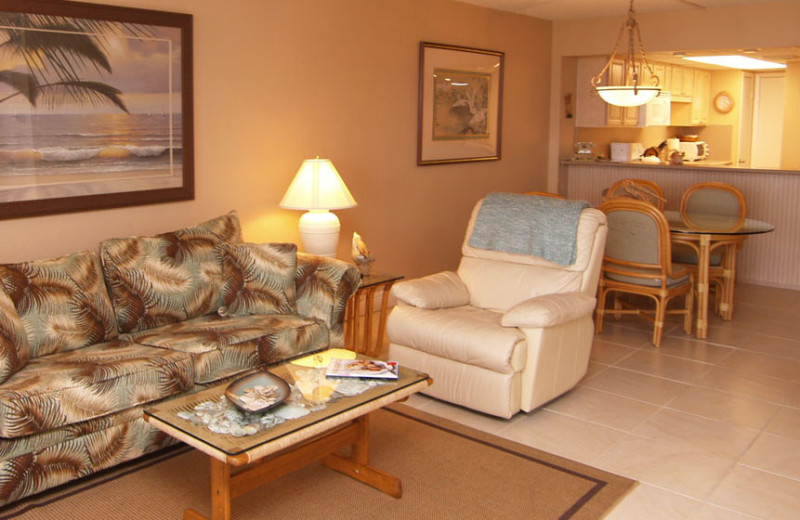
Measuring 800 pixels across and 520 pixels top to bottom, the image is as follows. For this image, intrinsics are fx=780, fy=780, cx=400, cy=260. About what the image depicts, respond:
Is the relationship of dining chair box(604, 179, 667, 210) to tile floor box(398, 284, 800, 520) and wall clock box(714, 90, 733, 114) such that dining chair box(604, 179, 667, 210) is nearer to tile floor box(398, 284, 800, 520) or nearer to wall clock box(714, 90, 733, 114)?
tile floor box(398, 284, 800, 520)

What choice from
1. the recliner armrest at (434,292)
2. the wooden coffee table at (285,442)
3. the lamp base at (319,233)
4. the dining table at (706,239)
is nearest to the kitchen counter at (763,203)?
the dining table at (706,239)

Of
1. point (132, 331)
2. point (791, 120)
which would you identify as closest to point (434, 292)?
point (132, 331)

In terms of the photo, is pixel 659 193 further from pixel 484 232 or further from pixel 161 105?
pixel 161 105

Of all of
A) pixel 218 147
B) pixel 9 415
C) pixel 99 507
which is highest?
pixel 218 147

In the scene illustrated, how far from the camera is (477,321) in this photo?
3859mm

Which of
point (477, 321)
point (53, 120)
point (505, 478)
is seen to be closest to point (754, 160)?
point (477, 321)

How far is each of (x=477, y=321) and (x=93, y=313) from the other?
5.83 ft

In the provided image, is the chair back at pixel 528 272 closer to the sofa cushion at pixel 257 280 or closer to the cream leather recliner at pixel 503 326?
the cream leather recliner at pixel 503 326

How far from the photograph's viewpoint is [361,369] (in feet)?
9.92

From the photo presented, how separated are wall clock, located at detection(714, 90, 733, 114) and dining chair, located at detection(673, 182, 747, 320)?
399 cm

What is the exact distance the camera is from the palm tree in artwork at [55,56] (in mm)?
3449

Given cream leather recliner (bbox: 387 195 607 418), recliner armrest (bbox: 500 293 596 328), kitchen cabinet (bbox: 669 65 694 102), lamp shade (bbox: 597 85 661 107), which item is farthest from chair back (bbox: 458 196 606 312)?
kitchen cabinet (bbox: 669 65 694 102)

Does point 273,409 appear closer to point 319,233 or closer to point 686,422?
point 319,233

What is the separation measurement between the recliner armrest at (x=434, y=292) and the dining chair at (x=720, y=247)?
2.03 meters
